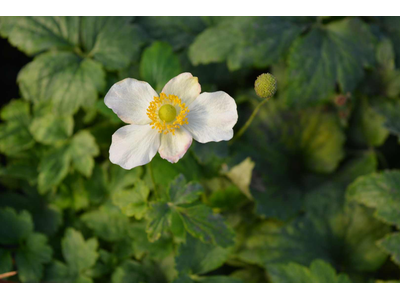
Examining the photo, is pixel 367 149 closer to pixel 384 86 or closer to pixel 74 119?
pixel 384 86

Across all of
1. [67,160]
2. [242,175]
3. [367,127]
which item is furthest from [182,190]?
[367,127]

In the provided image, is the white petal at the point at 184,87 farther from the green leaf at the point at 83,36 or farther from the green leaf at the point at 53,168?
the green leaf at the point at 53,168

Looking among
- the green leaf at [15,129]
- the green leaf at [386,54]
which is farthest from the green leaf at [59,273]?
the green leaf at [386,54]

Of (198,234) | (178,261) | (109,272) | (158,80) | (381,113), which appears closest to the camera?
(198,234)

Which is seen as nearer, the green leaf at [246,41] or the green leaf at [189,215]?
the green leaf at [189,215]

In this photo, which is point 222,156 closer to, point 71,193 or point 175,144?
point 175,144

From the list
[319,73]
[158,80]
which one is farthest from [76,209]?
[319,73]

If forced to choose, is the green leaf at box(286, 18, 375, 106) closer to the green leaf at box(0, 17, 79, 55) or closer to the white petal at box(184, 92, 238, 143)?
the white petal at box(184, 92, 238, 143)
